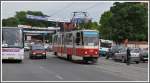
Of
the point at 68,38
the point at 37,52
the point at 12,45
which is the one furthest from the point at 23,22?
the point at 12,45

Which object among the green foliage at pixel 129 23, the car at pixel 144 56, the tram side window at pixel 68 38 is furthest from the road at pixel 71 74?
the green foliage at pixel 129 23

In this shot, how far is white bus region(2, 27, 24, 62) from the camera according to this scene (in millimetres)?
38562

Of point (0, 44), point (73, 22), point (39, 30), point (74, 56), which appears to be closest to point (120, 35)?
point (73, 22)

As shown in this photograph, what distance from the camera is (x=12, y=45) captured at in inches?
1524

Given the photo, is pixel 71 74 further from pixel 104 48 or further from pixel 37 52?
pixel 104 48

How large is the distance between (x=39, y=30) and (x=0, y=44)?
360ft

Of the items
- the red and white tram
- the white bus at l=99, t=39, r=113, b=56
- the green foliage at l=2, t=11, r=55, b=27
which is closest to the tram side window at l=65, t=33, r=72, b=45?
the red and white tram

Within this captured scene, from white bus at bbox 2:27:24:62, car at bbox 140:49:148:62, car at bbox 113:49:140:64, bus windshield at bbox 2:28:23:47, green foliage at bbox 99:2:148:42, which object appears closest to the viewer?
white bus at bbox 2:27:24:62

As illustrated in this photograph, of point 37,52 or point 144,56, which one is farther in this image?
point 37,52

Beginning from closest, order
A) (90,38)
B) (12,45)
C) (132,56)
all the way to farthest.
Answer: (12,45) → (90,38) → (132,56)

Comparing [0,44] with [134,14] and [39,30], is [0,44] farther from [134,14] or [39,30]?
[39,30]

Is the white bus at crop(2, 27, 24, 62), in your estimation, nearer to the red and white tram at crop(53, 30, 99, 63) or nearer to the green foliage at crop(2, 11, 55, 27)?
the red and white tram at crop(53, 30, 99, 63)

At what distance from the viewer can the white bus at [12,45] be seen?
1518 inches

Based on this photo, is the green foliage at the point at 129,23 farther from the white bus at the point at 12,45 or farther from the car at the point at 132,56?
the white bus at the point at 12,45
